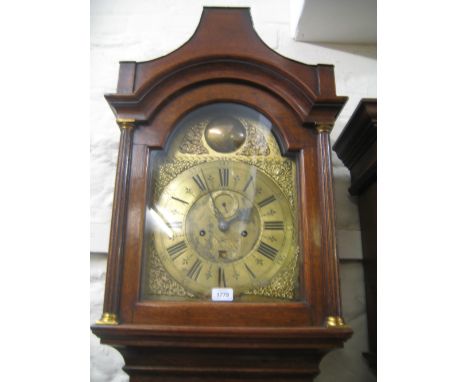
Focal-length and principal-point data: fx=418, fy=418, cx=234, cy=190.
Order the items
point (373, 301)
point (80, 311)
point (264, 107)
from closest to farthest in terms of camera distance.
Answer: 1. point (80, 311)
2. point (264, 107)
3. point (373, 301)

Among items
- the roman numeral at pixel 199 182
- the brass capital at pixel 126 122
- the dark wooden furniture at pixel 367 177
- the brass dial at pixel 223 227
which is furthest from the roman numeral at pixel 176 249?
the dark wooden furniture at pixel 367 177

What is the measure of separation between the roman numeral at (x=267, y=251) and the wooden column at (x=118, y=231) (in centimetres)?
24

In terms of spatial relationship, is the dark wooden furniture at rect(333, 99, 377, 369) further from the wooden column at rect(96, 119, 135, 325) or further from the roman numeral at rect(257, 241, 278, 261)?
the wooden column at rect(96, 119, 135, 325)

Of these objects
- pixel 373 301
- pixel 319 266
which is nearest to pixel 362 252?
pixel 373 301

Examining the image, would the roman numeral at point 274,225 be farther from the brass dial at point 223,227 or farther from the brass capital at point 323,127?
the brass capital at point 323,127

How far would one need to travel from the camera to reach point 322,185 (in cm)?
72

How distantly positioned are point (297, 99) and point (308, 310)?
371 mm

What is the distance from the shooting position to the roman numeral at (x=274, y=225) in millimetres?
738

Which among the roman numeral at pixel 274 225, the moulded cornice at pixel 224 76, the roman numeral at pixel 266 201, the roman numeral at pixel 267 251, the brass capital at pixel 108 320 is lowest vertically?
the brass capital at pixel 108 320

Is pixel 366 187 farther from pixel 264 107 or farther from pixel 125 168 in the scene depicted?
pixel 125 168

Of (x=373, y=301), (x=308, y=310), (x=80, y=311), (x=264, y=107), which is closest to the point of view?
(x=80, y=311)

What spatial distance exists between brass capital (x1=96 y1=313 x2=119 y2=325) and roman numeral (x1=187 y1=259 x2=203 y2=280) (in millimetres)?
136

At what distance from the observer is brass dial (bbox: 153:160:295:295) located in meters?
0.72

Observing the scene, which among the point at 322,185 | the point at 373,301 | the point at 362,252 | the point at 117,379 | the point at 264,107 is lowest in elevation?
A: the point at 117,379
